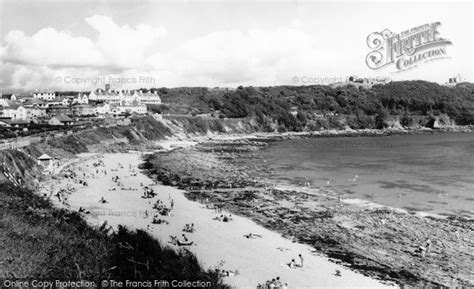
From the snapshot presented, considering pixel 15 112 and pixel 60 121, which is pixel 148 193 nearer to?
pixel 60 121

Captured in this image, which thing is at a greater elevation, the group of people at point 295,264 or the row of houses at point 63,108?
the row of houses at point 63,108

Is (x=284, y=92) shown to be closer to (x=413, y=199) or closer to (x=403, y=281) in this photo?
(x=413, y=199)

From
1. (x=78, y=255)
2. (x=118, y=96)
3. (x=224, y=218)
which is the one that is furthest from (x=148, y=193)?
(x=118, y=96)

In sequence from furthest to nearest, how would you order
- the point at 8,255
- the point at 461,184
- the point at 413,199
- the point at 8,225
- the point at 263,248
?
the point at 461,184 → the point at 413,199 → the point at 263,248 → the point at 8,225 → the point at 8,255

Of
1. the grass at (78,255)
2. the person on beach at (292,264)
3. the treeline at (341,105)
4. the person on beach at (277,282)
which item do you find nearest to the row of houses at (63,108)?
the treeline at (341,105)

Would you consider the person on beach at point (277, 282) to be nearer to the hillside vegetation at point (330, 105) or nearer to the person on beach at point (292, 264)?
the person on beach at point (292, 264)

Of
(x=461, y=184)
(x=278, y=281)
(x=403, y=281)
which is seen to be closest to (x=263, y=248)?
(x=278, y=281)
